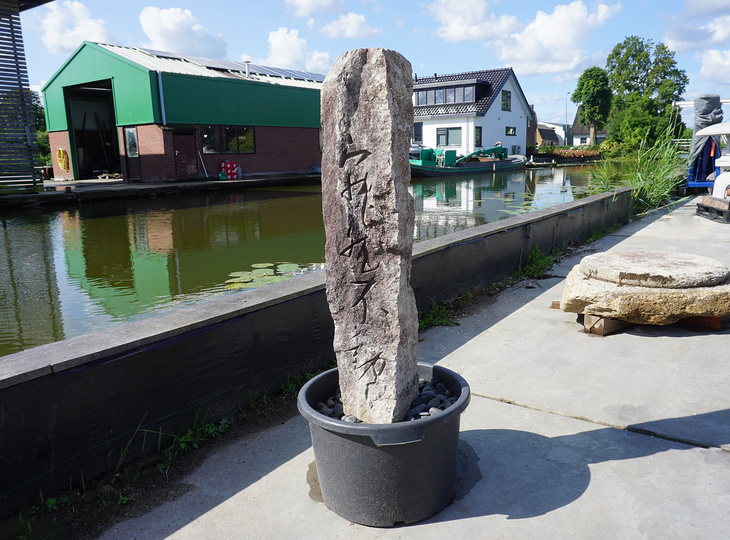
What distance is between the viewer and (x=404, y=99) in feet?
7.82

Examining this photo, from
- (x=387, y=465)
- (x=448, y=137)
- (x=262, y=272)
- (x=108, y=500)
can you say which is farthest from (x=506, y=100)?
(x=108, y=500)

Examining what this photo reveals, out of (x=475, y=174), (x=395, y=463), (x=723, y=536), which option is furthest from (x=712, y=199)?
(x=475, y=174)

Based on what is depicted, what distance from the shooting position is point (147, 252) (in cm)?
910

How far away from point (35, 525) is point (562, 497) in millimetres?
2210

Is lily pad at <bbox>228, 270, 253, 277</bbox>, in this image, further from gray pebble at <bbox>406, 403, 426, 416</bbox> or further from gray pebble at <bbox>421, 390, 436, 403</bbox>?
gray pebble at <bbox>406, 403, 426, 416</bbox>

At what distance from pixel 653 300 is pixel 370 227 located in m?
2.95

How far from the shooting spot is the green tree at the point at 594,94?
176ft

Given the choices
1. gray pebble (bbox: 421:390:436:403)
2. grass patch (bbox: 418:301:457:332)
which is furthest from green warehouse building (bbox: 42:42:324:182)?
gray pebble (bbox: 421:390:436:403)

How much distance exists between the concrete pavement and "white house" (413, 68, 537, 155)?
38224 mm

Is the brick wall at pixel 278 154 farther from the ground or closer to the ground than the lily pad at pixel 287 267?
farther from the ground

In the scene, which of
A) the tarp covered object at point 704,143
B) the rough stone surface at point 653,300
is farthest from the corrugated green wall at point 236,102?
the rough stone surface at point 653,300

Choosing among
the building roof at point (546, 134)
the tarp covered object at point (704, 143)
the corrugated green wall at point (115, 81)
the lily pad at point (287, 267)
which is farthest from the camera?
the building roof at point (546, 134)

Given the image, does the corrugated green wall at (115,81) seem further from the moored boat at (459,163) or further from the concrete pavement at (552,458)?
the concrete pavement at (552,458)

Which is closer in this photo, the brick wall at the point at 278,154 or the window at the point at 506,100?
the brick wall at the point at 278,154
